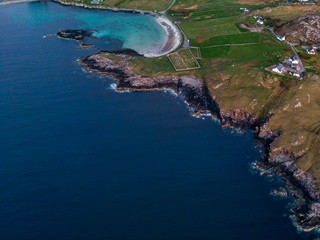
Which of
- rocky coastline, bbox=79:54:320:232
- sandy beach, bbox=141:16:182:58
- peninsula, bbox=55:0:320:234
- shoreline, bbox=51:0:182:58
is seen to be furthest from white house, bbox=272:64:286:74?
sandy beach, bbox=141:16:182:58

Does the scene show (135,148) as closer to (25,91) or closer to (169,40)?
(25,91)

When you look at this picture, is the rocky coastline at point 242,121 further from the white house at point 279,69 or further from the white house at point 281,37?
the white house at point 281,37

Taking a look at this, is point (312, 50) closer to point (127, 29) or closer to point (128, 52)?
point (128, 52)

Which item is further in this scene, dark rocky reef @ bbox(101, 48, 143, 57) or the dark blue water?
dark rocky reef @ bbox(101, 48, 143, 57)

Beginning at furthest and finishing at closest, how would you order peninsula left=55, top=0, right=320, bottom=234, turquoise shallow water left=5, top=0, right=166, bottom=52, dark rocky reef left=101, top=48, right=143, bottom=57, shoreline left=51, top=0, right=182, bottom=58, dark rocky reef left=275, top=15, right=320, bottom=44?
turquoise shallow water left=5, top=0, right=166, bottom=52, dark rocky reef left=101, top=48, right=143, bottom=57, shoreline left=51, top=0, right=182, bottom=58, dark rocky reef left=275, top=15, right=320, bottom=44, peninsula left=55, top=0, right=320, bottom=234

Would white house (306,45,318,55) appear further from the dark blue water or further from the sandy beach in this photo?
the dark blue water

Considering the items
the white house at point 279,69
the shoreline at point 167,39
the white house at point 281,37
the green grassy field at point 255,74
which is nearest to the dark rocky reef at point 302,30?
the white house at point 281,37
